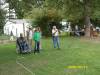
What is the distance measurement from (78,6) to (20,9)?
2955 centimetres

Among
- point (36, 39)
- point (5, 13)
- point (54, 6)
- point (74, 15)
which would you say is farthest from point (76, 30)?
point (5, 13)

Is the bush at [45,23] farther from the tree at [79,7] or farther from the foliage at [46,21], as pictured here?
the tree at [79,7]

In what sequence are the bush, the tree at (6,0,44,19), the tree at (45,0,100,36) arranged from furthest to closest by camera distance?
1. the bush
2. the tree at (45,0,100,36)
3. the tree at (6,0,44,19)

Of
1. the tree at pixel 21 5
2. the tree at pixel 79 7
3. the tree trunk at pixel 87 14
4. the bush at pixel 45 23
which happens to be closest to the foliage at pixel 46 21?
the bush at pixel 45 23

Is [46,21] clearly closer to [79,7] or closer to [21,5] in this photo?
[79,7]

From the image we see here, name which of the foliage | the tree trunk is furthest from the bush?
the tree trunk

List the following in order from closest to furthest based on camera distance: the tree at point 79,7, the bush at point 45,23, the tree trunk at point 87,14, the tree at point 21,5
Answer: the tree at point 21,5 < the tree trunk at point 87,14 < the tree at point 79,7 < the bush at point 45,23

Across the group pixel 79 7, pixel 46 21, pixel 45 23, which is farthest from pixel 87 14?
pixel 45 23

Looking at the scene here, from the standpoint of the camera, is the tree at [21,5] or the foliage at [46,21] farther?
the foliage at [46,21]

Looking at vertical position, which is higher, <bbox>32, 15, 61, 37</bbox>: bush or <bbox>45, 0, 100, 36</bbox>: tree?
<bbox>45, 0, 100, 36</bbox>: tree

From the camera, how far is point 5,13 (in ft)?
64.8

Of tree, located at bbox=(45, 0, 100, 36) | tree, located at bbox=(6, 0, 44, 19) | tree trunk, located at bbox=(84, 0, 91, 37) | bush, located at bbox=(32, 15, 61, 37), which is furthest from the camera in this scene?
bush, located at bbox=(32, 15, 61, 37)

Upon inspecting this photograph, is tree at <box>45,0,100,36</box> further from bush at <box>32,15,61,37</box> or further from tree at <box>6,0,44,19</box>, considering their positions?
tree at <box>6,0,44,19</box>

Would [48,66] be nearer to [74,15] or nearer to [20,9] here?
[20,9]
